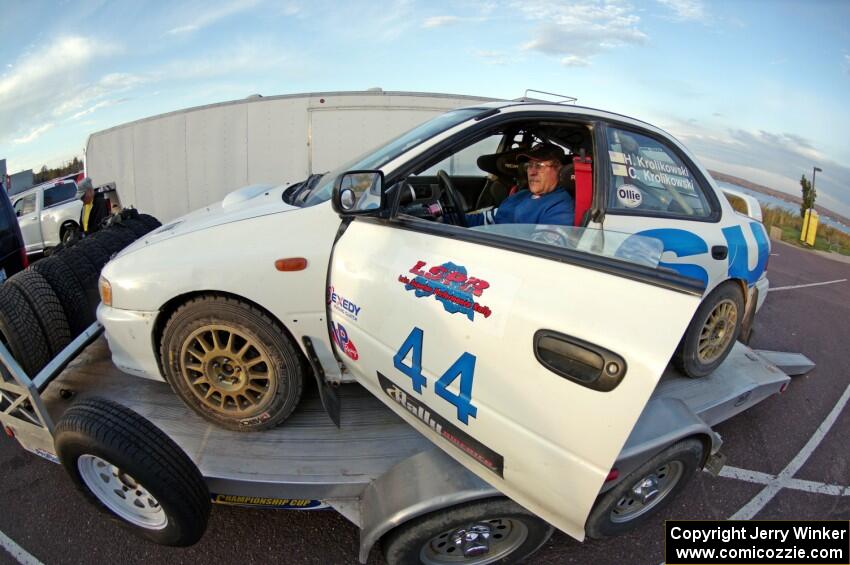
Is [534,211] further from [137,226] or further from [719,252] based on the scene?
[137,226]

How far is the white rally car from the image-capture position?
141cm

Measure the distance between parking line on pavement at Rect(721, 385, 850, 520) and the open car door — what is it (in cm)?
166

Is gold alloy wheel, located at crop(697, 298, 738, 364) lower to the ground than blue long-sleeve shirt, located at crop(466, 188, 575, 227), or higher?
lower

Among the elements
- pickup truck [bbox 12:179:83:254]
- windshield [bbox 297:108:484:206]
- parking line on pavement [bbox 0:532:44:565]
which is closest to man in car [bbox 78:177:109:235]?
pickup truck [bbox 12:179:83:254]

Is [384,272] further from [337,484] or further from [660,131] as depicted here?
[660,131]

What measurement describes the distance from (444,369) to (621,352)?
0.69 m

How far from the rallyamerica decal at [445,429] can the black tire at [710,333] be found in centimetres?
176

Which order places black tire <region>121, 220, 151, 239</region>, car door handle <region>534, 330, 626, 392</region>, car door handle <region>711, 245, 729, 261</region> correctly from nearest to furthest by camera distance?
car door handle <region>534, 330, 626, 392</region>
car door handle <region>711, 245, 729, 261</region>
black tire <region>121, 220, 151, 239</region>

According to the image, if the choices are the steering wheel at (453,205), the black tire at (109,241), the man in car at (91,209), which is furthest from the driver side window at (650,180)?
the man in car at (91,209)

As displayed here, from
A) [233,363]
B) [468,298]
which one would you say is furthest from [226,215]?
[468,298]

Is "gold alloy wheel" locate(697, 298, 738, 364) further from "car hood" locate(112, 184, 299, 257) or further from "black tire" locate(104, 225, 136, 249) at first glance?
"black tire" locate(104, 225, 136, 249)

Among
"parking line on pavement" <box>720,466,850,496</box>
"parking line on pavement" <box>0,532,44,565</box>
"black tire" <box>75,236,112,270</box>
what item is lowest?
"parking line on pavement" <box>720,466,850,496</box>

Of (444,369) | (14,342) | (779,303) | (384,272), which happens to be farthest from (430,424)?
(779,303)

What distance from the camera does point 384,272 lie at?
1.96 meters
